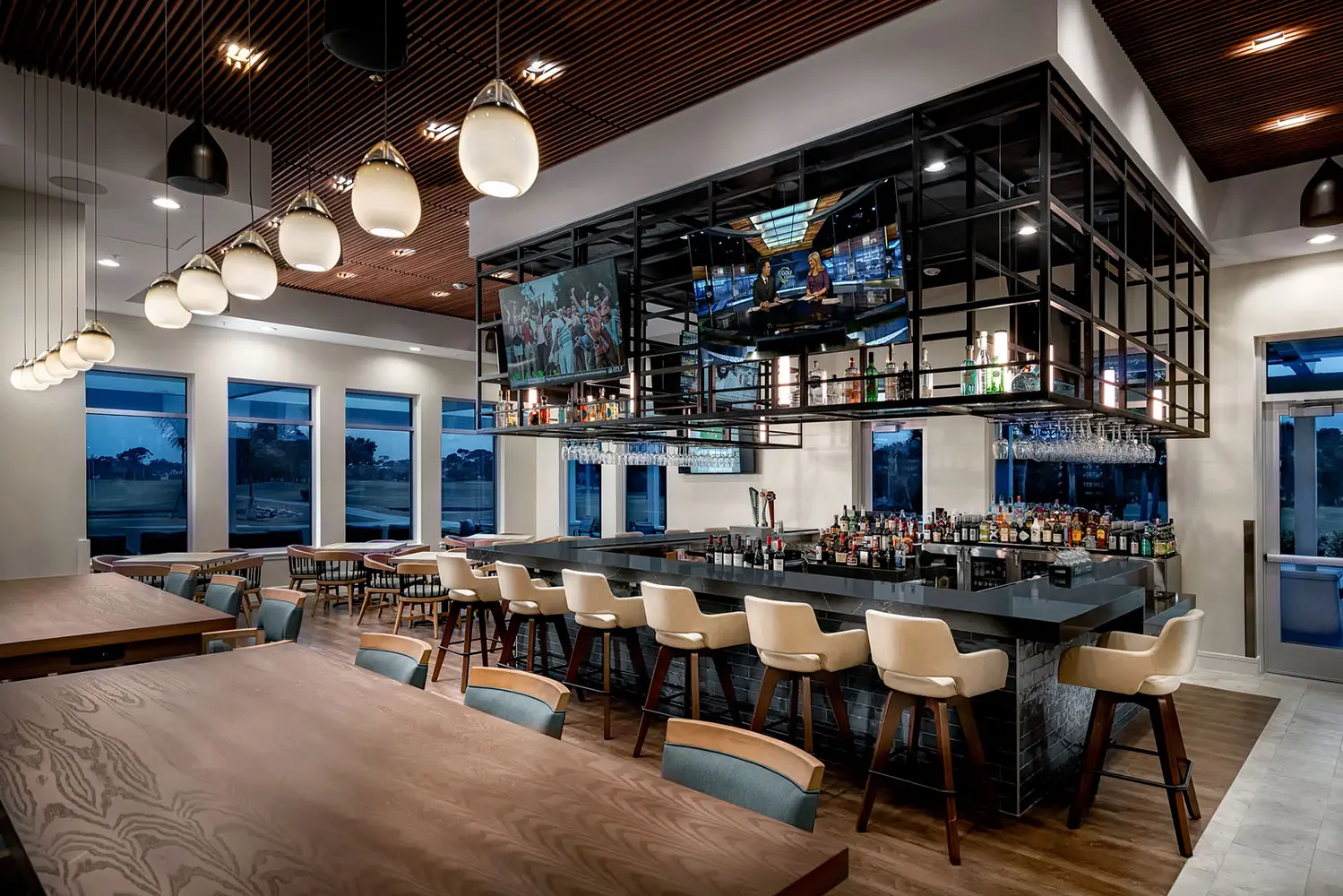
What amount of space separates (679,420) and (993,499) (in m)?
3.97

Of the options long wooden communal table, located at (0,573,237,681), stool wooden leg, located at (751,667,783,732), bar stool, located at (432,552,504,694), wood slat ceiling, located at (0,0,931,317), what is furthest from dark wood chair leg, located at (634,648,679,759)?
wood slat ceiling, located at (0,0,931,317)

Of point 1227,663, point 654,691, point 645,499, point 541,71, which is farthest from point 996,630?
point 645,499

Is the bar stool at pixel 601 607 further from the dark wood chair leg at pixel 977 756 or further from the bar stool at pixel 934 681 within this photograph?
A: the dark wood chair leg at pixel 977 756

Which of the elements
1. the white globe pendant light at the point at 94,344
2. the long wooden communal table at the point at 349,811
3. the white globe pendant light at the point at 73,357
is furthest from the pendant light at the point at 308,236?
the white globe pendant light at the point at 73,357

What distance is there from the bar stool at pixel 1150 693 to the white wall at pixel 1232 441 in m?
3.64

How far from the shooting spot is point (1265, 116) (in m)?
5.12

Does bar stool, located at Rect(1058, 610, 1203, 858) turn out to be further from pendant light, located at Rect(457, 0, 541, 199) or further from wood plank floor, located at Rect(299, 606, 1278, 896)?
pendant light, located at Rect(457, 0, 541, 199)

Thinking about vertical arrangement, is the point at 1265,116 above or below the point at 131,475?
above

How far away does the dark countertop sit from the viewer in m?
3.50

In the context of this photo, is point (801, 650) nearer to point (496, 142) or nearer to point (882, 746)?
point (882, 746)

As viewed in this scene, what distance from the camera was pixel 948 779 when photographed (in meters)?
3.38

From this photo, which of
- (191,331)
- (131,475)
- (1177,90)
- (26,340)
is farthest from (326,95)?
(131,475)

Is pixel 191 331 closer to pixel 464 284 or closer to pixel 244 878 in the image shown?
pixel 464 284

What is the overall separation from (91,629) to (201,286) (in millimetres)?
1895
